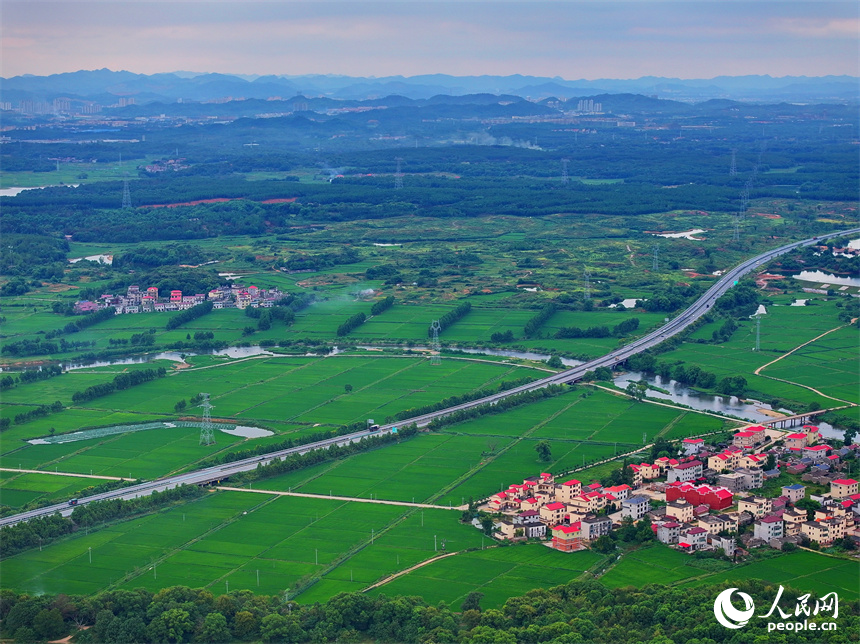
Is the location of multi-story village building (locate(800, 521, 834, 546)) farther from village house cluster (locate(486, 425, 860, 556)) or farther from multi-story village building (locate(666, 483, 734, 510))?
multi-story village building (locate(666, 483, 734, 510))

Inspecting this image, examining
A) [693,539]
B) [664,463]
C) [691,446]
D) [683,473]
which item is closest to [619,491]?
[683,473]

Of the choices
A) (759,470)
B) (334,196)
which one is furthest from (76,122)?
(759,470)

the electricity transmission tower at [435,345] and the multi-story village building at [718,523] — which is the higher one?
the multi-story village building at [718,523]

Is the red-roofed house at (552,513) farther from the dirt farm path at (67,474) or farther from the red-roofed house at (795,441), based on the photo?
the dirt farm path at (67,474)

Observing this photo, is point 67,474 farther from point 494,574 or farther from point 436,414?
point 494,574

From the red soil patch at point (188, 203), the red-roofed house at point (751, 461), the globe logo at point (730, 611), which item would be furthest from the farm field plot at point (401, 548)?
the red soil patch at point (188, 203)

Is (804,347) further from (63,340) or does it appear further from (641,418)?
(63,340)
